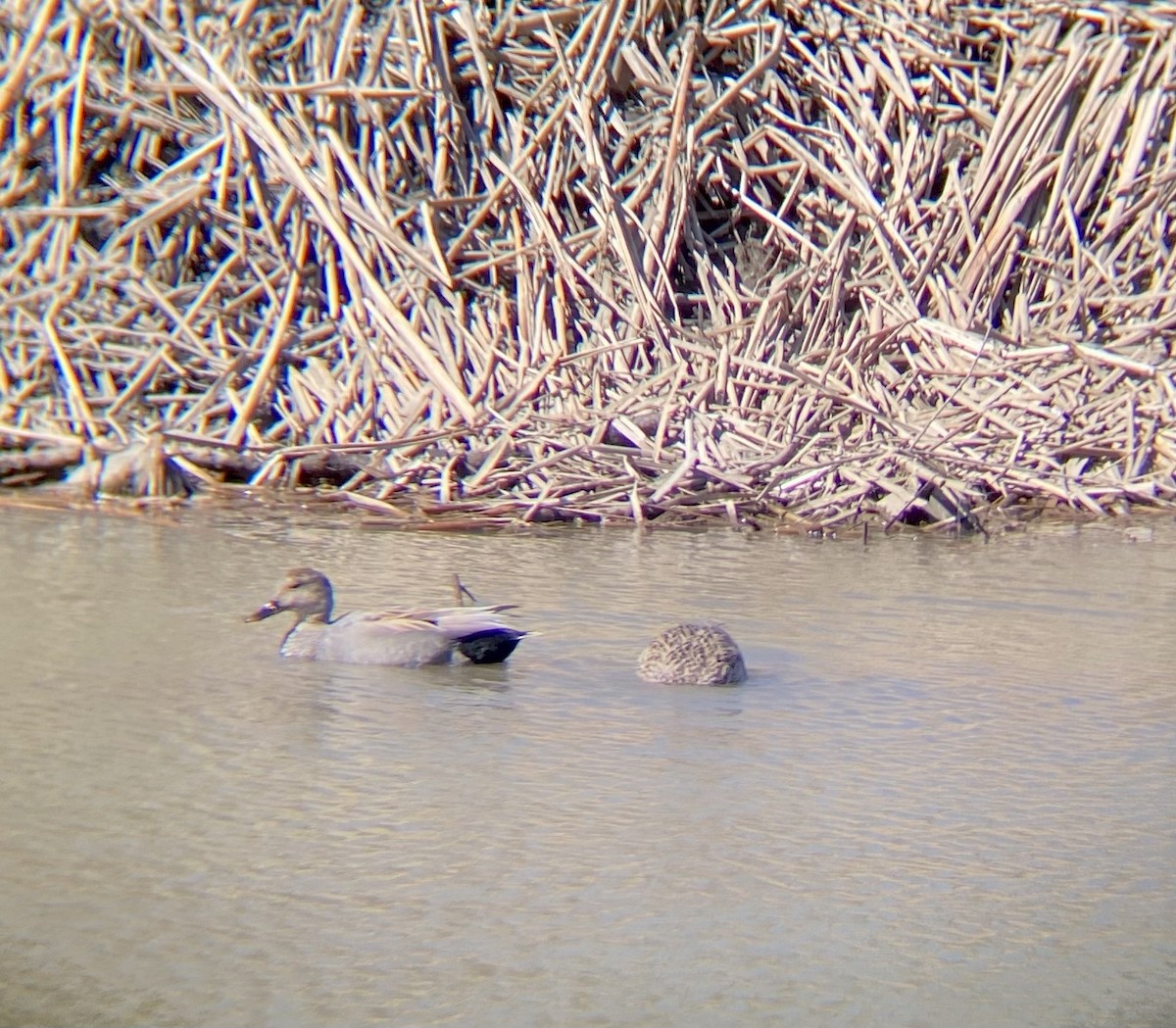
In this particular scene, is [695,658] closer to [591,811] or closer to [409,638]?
[409,638]

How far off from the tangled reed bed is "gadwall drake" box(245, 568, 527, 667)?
101 inches

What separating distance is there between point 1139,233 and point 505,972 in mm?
6219

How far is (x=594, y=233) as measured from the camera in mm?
7930

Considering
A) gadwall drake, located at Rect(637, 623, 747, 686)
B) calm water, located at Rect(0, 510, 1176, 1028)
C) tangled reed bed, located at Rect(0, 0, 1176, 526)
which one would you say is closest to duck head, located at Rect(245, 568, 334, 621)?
calm water, located at Rect(0, 510, 1176, 1028)

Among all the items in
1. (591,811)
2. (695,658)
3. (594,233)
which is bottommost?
(591,811)

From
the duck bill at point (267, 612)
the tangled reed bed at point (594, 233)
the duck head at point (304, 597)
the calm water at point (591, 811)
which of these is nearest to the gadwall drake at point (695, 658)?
the calm water at point (591, 811)

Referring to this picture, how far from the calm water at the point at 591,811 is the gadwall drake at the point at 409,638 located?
64 mm

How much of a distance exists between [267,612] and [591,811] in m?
1.69

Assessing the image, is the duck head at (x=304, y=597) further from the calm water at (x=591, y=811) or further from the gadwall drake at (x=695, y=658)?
the gadwall drake at (x=695, y=658)

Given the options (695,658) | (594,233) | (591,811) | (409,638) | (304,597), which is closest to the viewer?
(591,811)

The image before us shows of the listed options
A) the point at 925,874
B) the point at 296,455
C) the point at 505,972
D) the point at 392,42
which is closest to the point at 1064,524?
the point at 296,455

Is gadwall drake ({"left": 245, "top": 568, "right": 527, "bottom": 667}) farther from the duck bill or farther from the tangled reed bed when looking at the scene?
the tangled reed bed

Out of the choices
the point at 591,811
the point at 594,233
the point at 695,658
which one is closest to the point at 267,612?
the point at 695,658

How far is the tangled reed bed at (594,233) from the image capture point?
7641 millimetres
